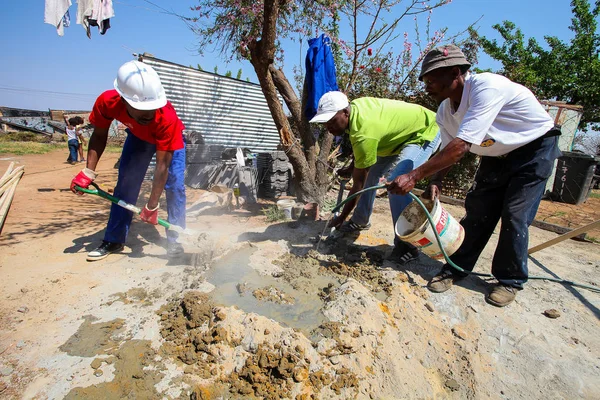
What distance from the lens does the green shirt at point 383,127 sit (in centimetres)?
263

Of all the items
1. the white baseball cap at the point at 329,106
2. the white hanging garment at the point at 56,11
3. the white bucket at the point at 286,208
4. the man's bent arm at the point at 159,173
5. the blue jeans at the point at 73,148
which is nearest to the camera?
the white baseball cap at the point at 329,106

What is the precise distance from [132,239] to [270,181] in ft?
9.49

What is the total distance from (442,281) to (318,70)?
345 cm

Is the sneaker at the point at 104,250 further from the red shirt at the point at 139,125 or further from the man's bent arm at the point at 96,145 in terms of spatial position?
the red shirt at the point at 139,125

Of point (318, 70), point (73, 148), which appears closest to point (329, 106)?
point (318, 70)

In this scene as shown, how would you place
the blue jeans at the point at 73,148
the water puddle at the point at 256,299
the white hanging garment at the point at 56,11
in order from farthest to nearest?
the blue jeans at the point at 73,148, the white hanging garment at the point at 56,11, the water puddle at the point at 256,299

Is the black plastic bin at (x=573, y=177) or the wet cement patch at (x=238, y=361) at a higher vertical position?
the black plastic bin at (x=573, y=177)

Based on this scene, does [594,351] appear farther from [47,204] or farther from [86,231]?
[47,204]

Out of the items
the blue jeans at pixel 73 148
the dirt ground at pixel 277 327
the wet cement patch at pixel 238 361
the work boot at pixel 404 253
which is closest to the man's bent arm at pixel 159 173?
the dirt ground at pixel 277 327

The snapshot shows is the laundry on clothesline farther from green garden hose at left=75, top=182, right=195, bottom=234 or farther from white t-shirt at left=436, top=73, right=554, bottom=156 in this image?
white t-shirt at left=436, top=73, right=554, bottom=156

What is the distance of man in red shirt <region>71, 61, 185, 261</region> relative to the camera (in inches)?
95.7

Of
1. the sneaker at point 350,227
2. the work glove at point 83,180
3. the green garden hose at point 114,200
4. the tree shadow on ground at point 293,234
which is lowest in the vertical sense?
the tree shadow on ground at point 293,234

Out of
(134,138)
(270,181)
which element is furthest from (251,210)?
(134,138)

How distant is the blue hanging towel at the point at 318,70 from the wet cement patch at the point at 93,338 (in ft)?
12.3
